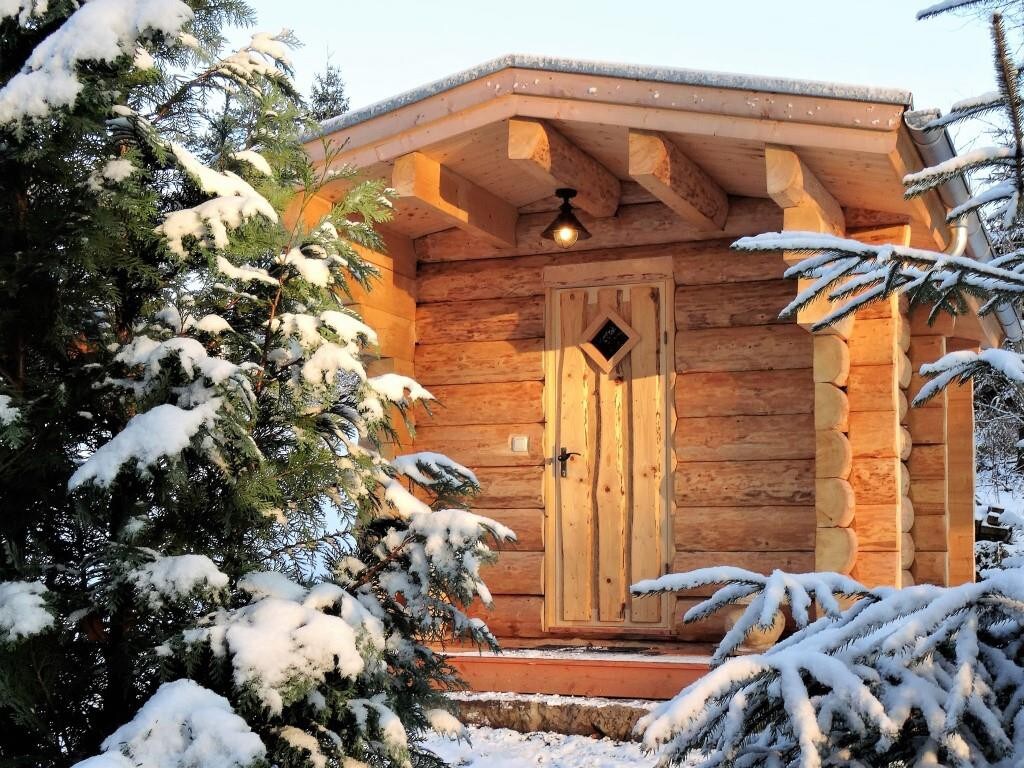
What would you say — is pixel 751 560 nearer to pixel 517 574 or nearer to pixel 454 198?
pixel 517 574

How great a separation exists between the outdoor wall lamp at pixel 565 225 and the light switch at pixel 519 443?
137cm

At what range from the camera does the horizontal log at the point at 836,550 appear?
20.2 feet

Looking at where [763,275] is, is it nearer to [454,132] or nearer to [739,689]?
[454,132]

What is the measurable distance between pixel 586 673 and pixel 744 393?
6.64 feet

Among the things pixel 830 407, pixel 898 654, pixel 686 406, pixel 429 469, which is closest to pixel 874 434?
pixel 830 407

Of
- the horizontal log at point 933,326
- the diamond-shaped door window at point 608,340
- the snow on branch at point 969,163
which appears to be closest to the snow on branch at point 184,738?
the snow on branch at point 969,163

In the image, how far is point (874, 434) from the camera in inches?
255

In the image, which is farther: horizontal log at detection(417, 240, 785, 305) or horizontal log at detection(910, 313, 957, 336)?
horizontal log at detection(910, 313, 957, 336)

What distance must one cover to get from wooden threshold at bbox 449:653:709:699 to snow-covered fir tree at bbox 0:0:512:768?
254 centimetres

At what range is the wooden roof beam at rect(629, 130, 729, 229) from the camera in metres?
6.15

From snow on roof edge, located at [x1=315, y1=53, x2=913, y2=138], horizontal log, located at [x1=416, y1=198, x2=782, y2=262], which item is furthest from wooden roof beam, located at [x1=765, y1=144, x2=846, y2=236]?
horizontal log, located at [x1=416, y1=198, x2=782, y2=262]

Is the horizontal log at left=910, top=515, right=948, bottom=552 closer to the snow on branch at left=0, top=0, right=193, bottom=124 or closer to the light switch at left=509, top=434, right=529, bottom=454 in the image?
the light switch at left=509, top=434, right=529, bottom=454

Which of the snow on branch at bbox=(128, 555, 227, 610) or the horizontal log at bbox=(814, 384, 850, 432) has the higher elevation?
the horizontal log at bbox=(814, 384, 850, 432)

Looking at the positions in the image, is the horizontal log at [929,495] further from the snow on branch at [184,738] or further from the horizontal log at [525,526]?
the snow on branch at [184,738]
